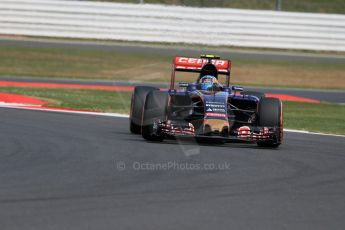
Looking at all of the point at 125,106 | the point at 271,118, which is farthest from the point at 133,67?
the point at 271,118

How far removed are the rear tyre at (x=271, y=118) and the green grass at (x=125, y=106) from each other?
3775 millimetres

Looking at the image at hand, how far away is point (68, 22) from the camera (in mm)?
29828

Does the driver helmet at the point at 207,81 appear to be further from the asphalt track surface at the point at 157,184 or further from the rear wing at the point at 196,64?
the asphalt track surface at the point at 157,184

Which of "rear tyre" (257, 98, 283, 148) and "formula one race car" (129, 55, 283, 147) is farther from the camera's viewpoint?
"rear tyre" (257, 98, 283, 148)

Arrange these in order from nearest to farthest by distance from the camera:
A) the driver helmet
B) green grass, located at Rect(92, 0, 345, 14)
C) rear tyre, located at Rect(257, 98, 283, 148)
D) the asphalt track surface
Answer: the asphalt track surface
rear tyre, located at Rect(257, 98, 283, 148)
the driver helmet
green grass, located at Rect(92, 0, 345, 14)

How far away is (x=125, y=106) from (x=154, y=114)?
6.81 meters

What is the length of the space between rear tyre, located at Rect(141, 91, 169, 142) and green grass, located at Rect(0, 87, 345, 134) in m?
4.79

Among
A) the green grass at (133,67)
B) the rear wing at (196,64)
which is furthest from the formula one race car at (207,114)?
the green grass at (133,67)

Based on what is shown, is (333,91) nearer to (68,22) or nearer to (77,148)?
(68,22)

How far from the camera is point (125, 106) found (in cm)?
1908

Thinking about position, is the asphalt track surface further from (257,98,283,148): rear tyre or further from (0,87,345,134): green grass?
(0,87,345,134): green grass

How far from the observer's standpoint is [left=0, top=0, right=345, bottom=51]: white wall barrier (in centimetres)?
2939

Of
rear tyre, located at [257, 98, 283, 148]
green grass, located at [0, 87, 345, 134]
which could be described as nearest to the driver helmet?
rear tyre, located at [257, 98, 283, 148]

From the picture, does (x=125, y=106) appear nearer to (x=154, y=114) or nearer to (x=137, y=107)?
(x=137, y=107)
